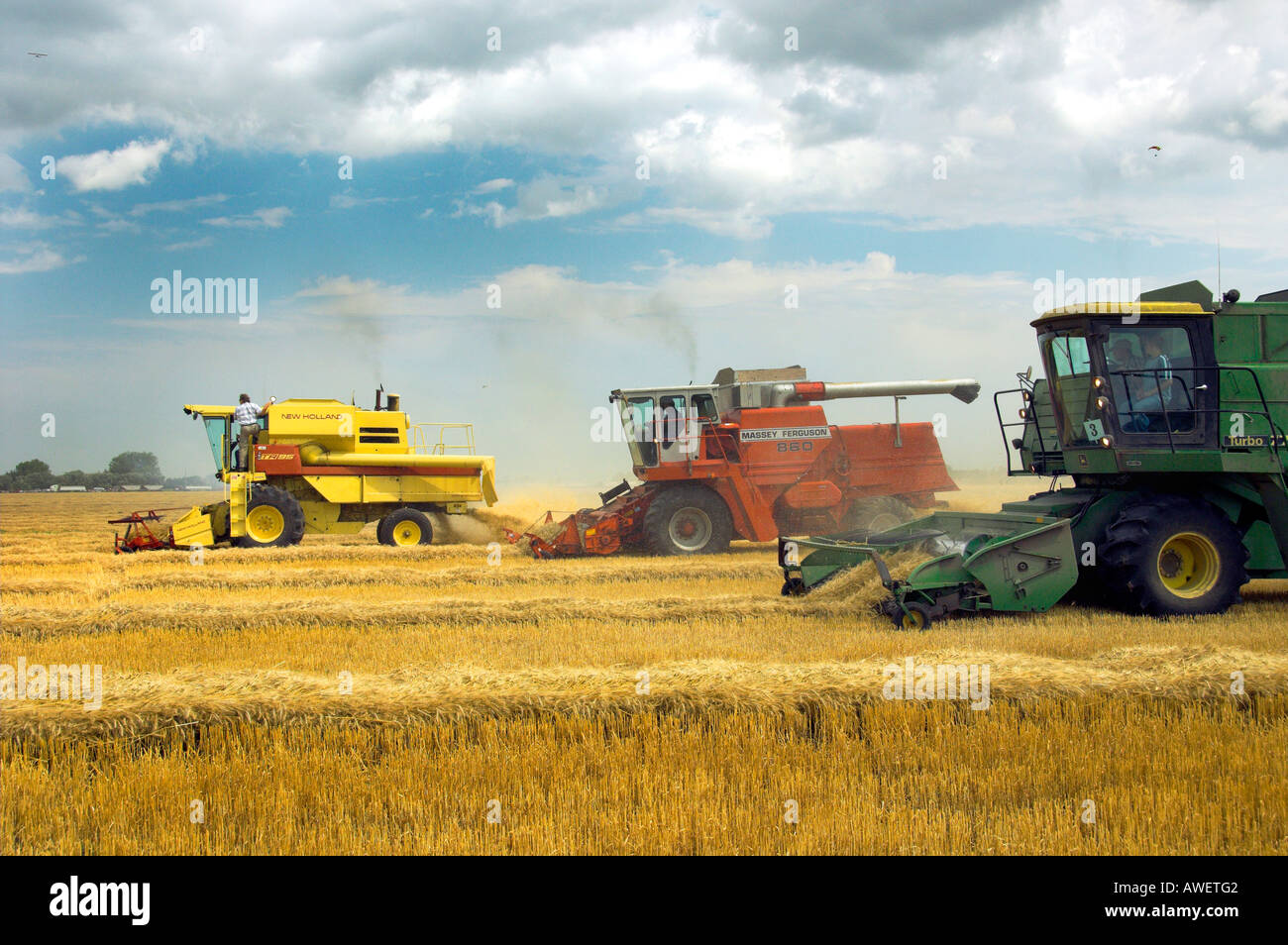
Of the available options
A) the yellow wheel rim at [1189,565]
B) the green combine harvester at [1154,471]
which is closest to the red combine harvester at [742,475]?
the green combine harvester at [1154,471]

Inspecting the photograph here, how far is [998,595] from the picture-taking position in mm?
7605

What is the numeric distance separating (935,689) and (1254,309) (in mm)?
5838

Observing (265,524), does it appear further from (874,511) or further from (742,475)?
(874,511)

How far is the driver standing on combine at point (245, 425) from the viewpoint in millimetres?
15836

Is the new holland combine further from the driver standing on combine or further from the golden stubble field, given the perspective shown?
the golden stubble field

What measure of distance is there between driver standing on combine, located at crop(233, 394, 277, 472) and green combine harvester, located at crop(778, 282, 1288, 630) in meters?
11.0

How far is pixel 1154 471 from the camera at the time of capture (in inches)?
324

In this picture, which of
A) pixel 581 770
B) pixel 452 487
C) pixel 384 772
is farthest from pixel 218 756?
pixel 452 487

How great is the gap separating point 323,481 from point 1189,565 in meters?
13.2

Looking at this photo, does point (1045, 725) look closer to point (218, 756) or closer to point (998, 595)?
point (998, 595)

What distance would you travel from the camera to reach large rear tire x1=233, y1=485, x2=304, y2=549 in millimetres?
15711

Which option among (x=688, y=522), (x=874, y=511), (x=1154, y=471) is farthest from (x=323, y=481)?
(x=1154, y=471)

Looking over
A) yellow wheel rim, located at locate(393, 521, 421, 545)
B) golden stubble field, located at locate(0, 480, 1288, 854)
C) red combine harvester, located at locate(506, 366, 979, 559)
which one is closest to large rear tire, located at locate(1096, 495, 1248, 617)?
golden stubble field, located at locate(0, 480, 1288, 854)

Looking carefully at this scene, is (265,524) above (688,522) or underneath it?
above
